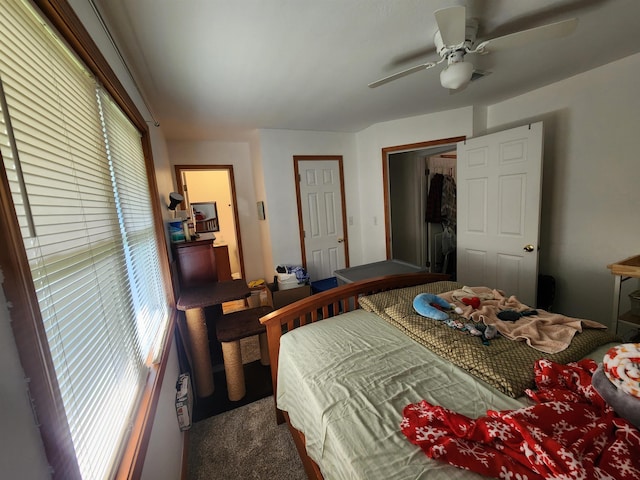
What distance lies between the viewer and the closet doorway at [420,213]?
12.8ft

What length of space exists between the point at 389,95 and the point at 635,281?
2.65 m

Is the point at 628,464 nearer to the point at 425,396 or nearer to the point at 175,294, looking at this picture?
the point at 425,396

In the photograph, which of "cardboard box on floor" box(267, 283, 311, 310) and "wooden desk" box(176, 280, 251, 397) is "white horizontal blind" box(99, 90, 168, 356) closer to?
"wooden desk" box(176, 280, 251, 397)

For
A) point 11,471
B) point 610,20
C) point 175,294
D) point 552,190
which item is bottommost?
point 175,294

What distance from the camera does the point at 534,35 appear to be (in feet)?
4.30

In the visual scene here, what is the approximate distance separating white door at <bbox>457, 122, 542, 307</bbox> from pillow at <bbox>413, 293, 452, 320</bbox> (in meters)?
1.51

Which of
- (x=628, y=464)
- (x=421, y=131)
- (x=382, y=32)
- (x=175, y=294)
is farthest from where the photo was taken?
(x=421, y=131)

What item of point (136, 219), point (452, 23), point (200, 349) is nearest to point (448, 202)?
point (452, 23)

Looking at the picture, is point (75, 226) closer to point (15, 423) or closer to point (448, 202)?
point (15, 423)

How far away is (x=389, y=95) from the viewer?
2.41 metres

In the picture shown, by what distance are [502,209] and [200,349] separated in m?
3.10

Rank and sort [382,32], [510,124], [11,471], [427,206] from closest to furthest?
[11,471] < [382,32] < [510,124] < [427,206]

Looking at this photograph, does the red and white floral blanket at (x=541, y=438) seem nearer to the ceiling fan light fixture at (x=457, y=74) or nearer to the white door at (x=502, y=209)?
the ceiling fan light fixture at (x=457, y=74)

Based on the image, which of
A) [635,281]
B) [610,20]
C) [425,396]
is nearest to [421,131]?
[610,20]
